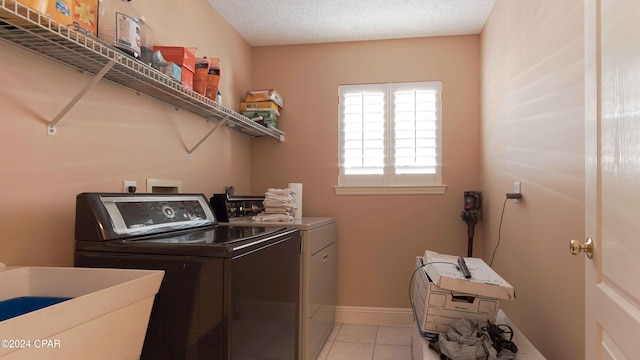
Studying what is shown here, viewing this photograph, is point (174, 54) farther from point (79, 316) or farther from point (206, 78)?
point (79, 316)

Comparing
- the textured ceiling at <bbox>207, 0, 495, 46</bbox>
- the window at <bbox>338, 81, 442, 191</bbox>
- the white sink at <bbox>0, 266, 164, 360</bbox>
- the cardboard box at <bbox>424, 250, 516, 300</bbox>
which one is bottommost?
the cardboard box at <bbox>424, 250, 516, 300</bbox>

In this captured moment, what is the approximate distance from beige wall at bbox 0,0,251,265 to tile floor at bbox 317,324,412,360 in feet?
4.87

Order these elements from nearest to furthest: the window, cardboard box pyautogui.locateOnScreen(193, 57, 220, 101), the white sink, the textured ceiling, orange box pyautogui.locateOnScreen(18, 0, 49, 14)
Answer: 1. the white sink
2. orange box pyautogui.locateOnScreen(18, 0, 49, 14)
3. cardboard box pyautogui.locateOnScreen(193, 57, 220, 101)
4. the textured ceiling
5. the window

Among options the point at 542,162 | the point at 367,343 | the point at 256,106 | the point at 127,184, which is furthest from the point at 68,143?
the point at 367,343

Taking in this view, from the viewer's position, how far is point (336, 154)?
3.37 m

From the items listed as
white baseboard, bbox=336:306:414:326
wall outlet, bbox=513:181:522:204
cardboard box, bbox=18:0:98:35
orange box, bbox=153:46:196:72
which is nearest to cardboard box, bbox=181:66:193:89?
orange box, bbox=153:46:196:72

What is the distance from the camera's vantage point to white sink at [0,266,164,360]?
705 mm

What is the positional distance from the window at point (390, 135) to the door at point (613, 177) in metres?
2.16

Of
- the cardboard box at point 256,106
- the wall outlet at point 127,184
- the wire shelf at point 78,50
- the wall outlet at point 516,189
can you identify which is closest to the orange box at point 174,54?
the wire shelf at point 78,50

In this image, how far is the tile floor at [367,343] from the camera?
263cm

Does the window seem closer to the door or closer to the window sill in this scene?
the window sill

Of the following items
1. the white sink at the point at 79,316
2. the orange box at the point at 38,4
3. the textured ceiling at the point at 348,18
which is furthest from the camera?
the textured ceiling at the point at 348,18

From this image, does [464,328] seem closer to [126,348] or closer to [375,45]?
[126,348]

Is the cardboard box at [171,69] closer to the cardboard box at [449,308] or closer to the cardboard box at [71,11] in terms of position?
the cardboard box at [71,11]
